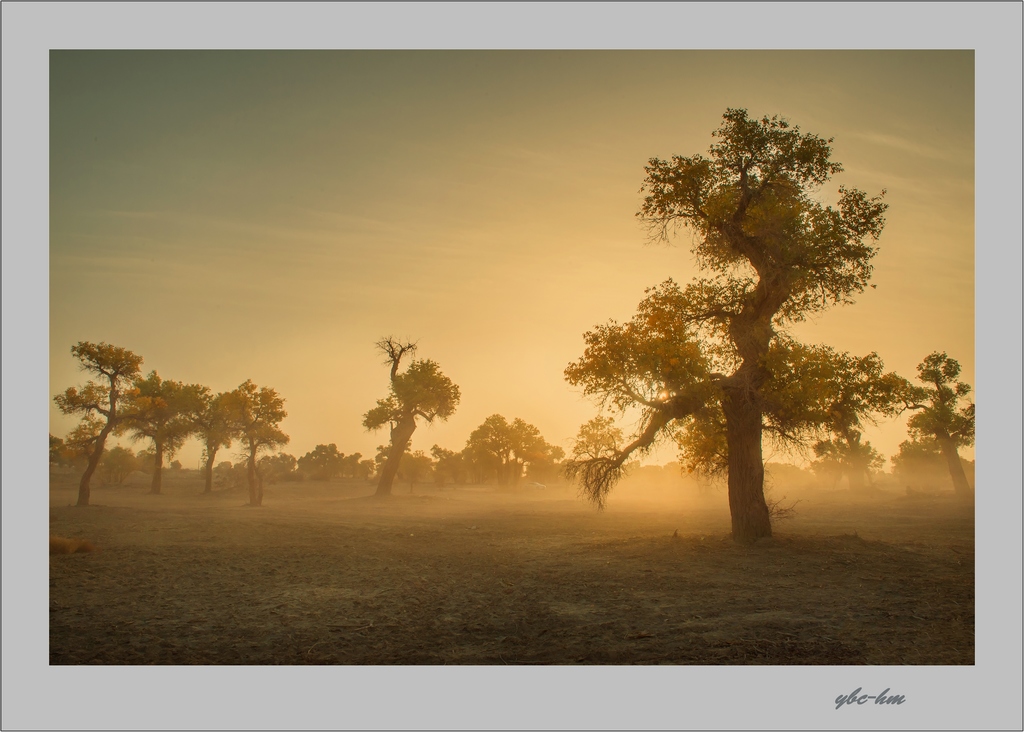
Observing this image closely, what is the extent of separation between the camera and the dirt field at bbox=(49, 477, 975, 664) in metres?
7.84

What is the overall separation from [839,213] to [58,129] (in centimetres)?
2063

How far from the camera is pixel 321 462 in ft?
225

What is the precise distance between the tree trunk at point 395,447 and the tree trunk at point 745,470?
30.1 meters

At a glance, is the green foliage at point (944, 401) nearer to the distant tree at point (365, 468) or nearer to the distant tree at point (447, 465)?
the distant tree at point (447, 465)

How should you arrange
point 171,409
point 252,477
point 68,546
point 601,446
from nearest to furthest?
point 68,546
point 601,446
point 252,477
point 171,409

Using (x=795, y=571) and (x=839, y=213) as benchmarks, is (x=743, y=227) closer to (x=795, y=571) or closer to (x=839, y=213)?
(x=839, y=213)

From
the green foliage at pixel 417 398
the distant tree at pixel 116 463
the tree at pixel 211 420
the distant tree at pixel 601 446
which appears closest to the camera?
the distant tree at pixel 601 446

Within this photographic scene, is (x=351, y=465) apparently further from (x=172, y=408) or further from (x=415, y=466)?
(x=172, y=408)

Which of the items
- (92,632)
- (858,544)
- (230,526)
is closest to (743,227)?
(858,544)

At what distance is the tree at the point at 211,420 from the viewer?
34.7m

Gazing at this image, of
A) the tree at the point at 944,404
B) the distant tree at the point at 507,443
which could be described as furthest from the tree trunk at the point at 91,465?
the tree at the point at 944,404

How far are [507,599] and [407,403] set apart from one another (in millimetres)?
32526

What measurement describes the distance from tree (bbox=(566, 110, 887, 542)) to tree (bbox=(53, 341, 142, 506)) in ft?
68.8

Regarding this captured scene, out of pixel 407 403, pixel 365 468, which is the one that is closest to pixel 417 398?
pixel 407 403
